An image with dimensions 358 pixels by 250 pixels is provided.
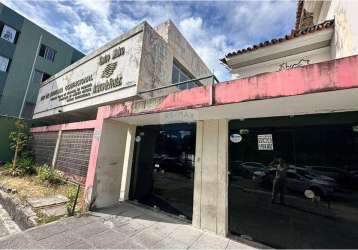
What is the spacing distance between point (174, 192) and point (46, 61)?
19246 mm

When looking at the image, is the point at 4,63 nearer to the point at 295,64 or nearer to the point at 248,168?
the point at 248,168

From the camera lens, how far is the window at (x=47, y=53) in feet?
59.5

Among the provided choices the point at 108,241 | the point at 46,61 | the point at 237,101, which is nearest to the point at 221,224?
the point at 108,241

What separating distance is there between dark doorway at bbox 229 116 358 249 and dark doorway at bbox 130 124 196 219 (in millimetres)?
1245

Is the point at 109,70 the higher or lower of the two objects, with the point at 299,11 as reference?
lower

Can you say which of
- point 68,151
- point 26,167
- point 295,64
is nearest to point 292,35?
point 295,64

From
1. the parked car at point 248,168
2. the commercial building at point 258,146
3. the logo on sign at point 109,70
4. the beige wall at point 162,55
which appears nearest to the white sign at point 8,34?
the logo on sign at point 109,70

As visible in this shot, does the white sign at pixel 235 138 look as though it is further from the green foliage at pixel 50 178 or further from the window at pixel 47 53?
the window at pixel 47 53

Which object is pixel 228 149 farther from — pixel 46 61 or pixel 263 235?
pixel 46 61

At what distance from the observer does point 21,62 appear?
16.7 m

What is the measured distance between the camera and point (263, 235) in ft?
12.2

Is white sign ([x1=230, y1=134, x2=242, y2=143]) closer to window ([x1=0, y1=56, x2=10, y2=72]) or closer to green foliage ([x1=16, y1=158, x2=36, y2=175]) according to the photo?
green foliage ([x1=16, y1=158, x2=36, y2=175])

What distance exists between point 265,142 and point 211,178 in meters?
1.38

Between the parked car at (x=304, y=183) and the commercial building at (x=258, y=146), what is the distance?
2 centimetres
